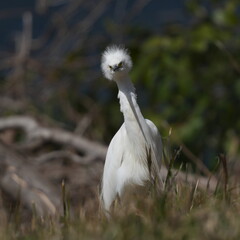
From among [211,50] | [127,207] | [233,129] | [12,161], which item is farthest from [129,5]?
[127,207]

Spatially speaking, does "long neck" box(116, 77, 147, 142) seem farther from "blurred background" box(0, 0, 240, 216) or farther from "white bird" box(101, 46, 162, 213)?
"blurred background" box(0, 0, 240, 216)

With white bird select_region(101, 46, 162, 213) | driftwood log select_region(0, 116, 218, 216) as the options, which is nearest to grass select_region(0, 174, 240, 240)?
white bird select_region(101, 46, 162, 213)

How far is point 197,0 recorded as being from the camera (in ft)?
20.2

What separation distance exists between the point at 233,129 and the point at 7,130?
6.79 feet

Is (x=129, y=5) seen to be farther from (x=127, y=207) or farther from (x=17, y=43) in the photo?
(x=127, y=207)

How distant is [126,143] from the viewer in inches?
129

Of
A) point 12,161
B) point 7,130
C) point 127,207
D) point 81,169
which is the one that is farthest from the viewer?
point 7,130

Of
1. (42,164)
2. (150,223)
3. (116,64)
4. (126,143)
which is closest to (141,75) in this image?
(42,164)

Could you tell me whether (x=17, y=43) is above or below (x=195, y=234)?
above

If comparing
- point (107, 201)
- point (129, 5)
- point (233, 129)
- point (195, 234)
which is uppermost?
point (129, 5)

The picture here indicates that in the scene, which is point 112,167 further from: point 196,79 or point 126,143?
point 196,79

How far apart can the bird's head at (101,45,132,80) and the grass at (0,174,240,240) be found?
29.2 inches

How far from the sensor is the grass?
187 centimetres

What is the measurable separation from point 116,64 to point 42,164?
7.57 feet
